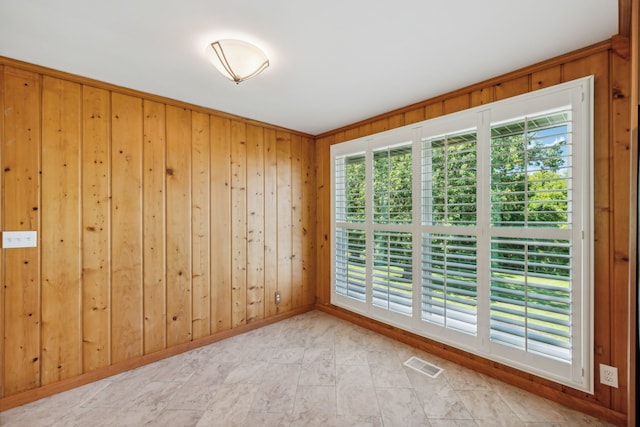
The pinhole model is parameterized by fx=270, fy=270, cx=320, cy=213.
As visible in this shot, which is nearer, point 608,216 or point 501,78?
point 608,216

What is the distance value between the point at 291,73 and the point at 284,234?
1.91 m

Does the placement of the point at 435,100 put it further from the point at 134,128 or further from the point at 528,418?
the point at 134,128

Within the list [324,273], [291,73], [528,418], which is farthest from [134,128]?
[528,418]

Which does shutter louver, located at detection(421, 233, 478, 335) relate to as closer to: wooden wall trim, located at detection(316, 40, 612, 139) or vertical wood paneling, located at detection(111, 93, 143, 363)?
wooden wall trim, located at detection(316, 40, 612, 139)

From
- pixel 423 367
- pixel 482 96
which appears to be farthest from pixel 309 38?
pixel 423 367

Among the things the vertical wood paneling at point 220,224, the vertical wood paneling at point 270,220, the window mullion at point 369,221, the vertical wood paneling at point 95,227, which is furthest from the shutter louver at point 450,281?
the vertical wood paneling at point 95,227

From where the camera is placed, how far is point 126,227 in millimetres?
2295

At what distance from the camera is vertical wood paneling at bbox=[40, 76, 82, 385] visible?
1957 mm

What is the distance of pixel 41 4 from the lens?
1380 millimetres

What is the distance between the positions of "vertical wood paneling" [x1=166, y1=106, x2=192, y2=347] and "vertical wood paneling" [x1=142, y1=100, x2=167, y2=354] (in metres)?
0.05

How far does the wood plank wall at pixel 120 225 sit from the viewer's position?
1882mm

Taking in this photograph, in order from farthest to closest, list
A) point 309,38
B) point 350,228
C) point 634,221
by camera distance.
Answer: point 350,228 < point 309,38 < point 634,221

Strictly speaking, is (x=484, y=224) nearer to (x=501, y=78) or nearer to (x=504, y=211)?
(x=504, y=211)

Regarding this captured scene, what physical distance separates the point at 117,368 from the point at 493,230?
10.5ft
